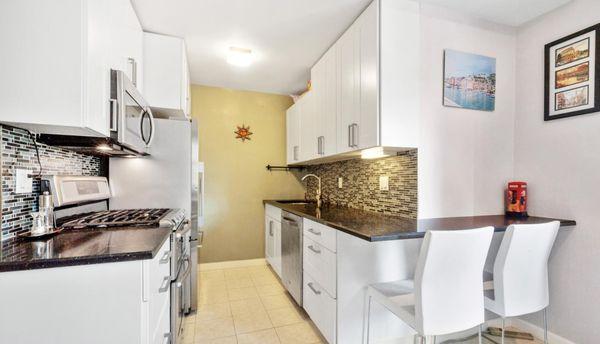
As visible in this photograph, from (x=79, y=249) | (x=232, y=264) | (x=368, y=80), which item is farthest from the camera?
(x=232, y=264)

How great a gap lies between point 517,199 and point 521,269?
0.74 metres

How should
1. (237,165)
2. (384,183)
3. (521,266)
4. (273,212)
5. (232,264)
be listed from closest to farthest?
1. (521,266)
2. (384,183)
3. (273,212)
4. (232,264)
5. (237,165)

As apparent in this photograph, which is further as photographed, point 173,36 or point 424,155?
point 173,36

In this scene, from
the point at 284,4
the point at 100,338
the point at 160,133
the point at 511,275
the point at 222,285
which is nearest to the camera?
the point at 100,338

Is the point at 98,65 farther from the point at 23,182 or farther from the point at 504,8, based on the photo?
the point at 504,8

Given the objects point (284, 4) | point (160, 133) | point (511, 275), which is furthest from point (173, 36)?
point (511, 275)

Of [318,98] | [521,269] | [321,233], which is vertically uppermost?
[318,98]

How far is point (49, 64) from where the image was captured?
1.06m

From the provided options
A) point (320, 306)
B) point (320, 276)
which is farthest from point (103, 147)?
point (320, 306)

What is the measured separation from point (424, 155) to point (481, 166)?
543 mm

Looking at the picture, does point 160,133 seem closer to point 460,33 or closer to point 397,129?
point 397,129

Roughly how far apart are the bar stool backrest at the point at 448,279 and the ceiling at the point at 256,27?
65.0 inches

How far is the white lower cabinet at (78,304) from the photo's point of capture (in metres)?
0.89

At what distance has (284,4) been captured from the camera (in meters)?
1.88
